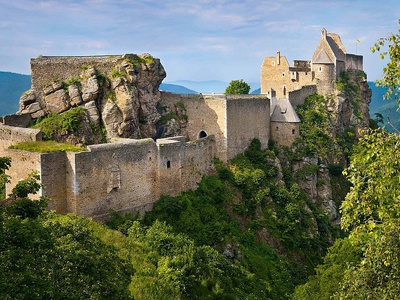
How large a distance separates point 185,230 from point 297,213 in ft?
40.5

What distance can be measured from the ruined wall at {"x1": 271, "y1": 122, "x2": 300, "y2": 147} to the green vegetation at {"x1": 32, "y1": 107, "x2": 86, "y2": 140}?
20.7 m

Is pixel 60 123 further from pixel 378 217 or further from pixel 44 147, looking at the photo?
pixel 378 217

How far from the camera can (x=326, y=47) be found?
58.0 meters

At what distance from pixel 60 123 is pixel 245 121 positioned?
1693 centimetres

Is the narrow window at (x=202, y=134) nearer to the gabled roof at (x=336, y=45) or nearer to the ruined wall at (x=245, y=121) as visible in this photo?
the ruined wall at (x=245, y=121)

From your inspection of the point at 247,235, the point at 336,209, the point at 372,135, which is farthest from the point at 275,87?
the point at 372,135

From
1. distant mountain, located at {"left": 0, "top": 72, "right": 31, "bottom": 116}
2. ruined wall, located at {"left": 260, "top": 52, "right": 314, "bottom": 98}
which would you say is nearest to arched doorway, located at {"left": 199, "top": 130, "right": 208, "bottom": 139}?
ruined wall, located at {"left": 260, "top": 52, "right": 314, "bottom": 98}

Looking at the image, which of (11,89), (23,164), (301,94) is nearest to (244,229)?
(23,164)

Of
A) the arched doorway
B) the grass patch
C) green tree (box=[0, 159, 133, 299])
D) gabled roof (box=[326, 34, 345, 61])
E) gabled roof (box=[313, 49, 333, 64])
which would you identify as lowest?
green tree (box=[0, 159, 133, 299])

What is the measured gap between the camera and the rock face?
1330 inches

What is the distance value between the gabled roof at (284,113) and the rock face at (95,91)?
15.6m

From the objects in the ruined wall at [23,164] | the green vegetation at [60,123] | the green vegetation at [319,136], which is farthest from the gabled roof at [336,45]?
the ruined wall at [23,164]

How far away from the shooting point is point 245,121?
4238 cm

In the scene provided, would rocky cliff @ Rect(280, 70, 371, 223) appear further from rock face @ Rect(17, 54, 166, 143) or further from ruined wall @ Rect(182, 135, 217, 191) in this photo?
rock face @ Rect(17, 54, 166, 143)
